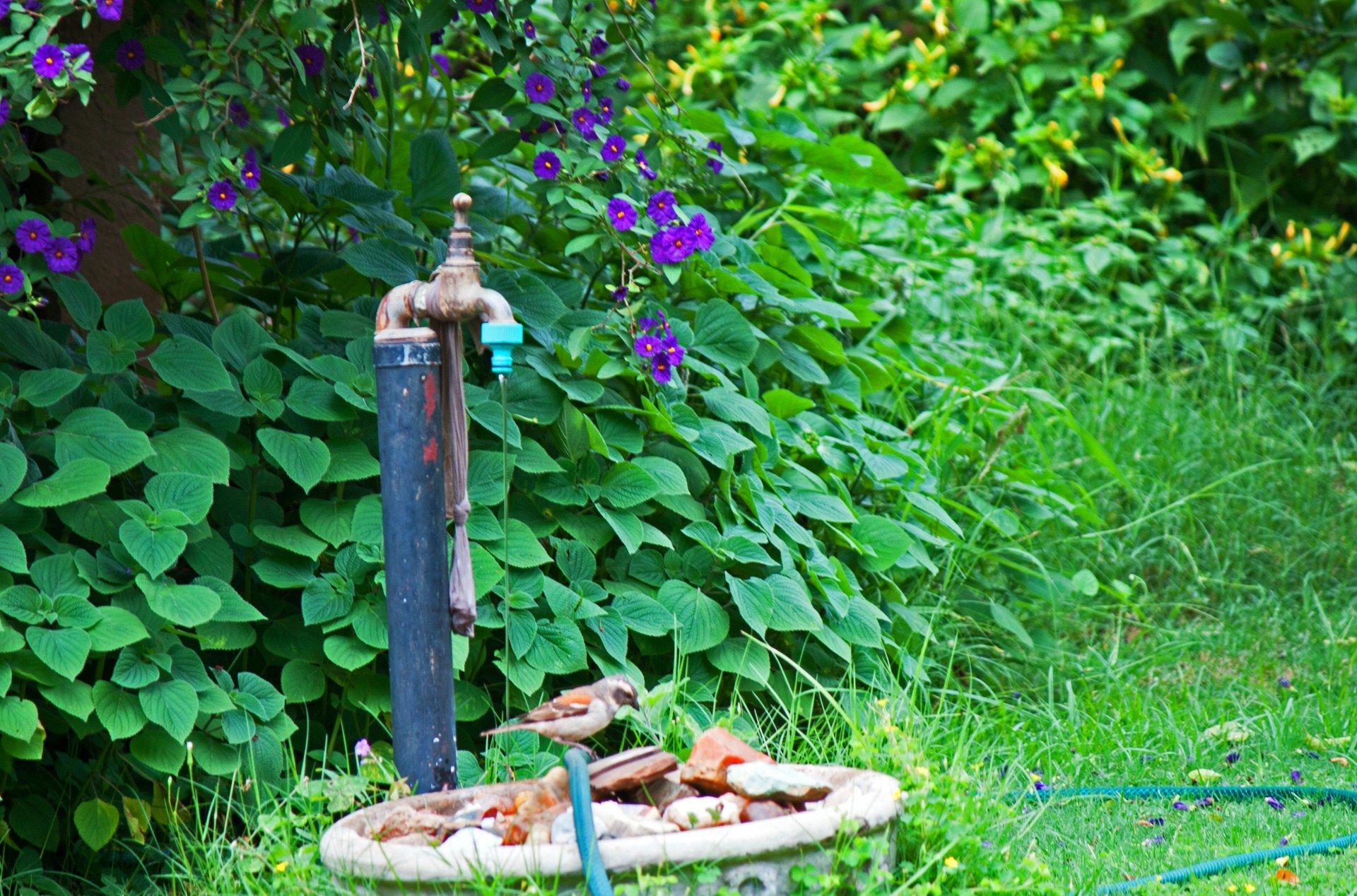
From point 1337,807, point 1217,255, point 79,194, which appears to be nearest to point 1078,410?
point 1217,255

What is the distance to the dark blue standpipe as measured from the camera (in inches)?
61.9

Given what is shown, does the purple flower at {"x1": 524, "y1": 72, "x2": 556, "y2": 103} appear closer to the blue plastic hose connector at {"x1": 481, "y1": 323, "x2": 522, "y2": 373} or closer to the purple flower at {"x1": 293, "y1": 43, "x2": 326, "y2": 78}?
the purple flower at {"x1": 293, "y1": 43, "x2": 326, "y2": 78}

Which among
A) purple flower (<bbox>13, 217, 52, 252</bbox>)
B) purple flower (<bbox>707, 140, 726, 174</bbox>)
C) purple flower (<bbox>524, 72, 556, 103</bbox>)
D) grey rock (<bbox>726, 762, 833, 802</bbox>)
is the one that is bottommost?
grey rock (<bbox>726, 762, 833, 802</bbox>)

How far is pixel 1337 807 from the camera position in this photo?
2117mm

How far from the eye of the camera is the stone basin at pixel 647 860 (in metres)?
1.35

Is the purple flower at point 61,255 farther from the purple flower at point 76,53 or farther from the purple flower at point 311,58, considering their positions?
the purple flower at point 311,58

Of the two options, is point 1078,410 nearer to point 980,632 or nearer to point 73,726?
point 980,632

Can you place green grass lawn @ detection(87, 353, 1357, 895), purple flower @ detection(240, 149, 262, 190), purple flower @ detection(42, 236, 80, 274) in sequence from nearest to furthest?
green grass lawn @ detection(87, 353, 1357, 895)
purple flower @ detection(42, 236, 80, 274)
purple flower @ detection(240, 149, 262, 190)

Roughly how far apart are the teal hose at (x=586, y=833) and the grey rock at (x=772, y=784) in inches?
8.3

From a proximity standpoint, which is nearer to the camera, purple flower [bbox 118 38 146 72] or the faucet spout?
the faucet spout

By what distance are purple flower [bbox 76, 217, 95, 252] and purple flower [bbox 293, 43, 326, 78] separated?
1.53 ft

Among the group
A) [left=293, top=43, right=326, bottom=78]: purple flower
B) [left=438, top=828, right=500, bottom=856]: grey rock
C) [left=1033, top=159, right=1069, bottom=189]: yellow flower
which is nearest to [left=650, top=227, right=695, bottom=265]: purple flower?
[left=293, top=43, right=326, bottom=78]: purple flower

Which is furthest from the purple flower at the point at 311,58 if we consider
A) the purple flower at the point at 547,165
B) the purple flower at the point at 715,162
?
the purple flower at the point at 715,162

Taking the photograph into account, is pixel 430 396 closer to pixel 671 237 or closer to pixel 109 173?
pixel 671 237
